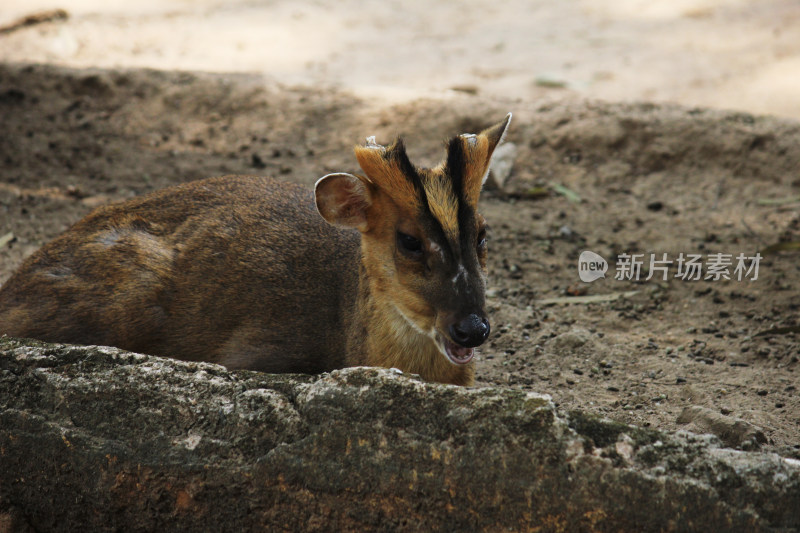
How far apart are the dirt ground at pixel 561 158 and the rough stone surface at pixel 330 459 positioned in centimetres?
63

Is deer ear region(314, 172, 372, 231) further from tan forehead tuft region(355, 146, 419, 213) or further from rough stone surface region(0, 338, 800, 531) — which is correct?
rough stone surface region(0, 338, 800, 531)

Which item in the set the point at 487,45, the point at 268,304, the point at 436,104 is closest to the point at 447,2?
the point at 487,45

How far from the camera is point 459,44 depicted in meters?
11.5

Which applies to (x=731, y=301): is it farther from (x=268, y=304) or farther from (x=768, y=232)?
(x=268, y=304)

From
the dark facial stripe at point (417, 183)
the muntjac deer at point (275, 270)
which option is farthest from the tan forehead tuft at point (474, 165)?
the dark facial stripe at point (417, 183)

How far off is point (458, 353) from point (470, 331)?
19 centimetres

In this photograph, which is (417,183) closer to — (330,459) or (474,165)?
(474,165)

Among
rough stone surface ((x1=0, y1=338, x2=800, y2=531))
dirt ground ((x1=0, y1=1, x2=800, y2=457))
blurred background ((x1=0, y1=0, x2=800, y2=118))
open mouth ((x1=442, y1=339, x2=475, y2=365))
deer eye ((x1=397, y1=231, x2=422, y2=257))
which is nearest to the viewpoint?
rough stone surface ((x1=0, y1=338, x2=800, y2=531))

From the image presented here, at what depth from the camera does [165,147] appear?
8.47 meters

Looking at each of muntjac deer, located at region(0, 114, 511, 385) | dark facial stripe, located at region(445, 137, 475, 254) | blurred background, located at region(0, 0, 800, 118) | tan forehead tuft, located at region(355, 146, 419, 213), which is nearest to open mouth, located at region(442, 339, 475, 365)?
muntjac deer, located at region(0, 114, 511, 385)

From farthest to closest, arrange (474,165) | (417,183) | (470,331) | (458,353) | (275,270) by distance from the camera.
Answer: (275,270) → (474,165) → (417,183) → (458,353) → (470,331)

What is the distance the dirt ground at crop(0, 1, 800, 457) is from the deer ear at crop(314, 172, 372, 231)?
1.32 meters

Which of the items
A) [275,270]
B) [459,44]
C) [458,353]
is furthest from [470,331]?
[459,44]

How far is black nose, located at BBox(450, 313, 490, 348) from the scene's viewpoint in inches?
155
